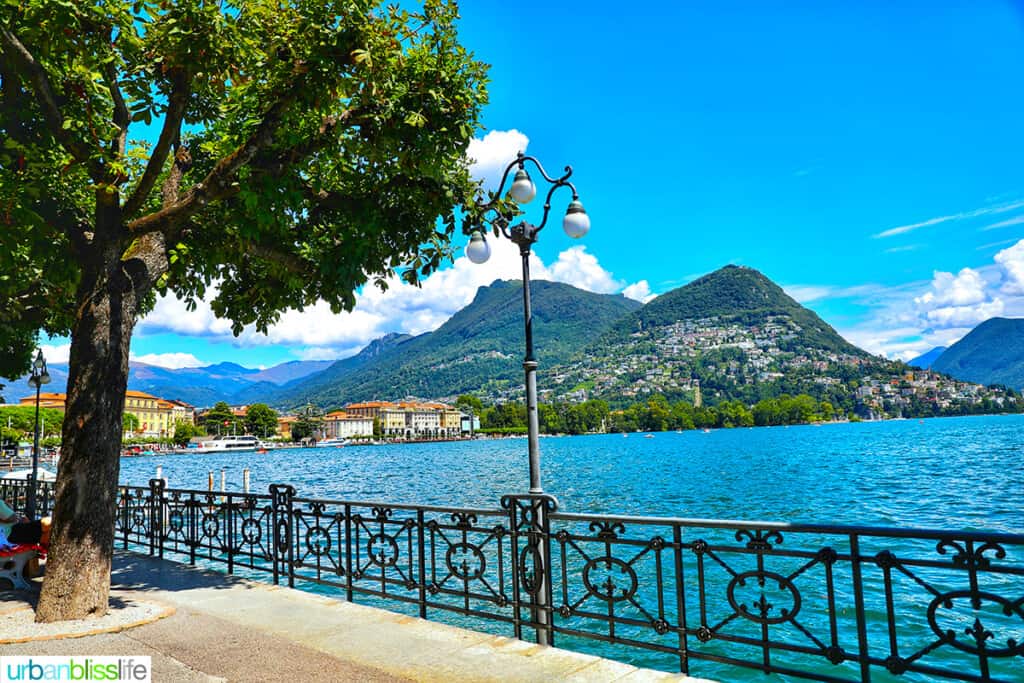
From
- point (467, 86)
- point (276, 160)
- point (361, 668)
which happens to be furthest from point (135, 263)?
point (361, 668)

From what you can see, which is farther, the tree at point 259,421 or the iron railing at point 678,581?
the tree at point 259,421

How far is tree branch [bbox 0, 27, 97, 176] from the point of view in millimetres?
5917

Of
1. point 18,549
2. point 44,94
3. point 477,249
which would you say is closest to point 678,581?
point 477,249

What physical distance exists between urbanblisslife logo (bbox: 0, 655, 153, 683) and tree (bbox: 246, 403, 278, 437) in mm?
175905

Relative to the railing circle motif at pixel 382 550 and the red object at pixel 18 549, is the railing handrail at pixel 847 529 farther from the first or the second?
the red object at pixel 18 549

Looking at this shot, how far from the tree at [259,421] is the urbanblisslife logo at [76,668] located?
176 m

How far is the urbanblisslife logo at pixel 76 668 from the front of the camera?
16.4ft

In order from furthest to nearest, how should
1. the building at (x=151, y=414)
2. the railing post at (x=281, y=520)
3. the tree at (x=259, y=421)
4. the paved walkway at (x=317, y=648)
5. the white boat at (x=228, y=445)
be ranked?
1. the tree at (x=259, y=421)
2. the building at (x=151, y=414)
3. the white boat at (x=228, y=445)
4. the railing post at (x=281, y=520)
5. the paved walkway at (x=317, y=648)

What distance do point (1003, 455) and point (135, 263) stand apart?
65361 millimetres

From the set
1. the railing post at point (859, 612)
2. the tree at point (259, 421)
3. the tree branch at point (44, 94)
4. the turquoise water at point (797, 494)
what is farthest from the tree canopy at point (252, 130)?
the tree at point (259, 421)

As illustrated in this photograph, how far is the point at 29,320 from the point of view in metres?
10.5

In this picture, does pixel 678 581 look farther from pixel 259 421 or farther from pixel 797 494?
pixel 259 421

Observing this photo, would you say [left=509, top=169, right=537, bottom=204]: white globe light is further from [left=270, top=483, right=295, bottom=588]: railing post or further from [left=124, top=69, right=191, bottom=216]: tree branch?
[left=270, top=483, right=295, bottom=588]: railing post

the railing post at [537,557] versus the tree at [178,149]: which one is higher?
the tree at [178,149]
